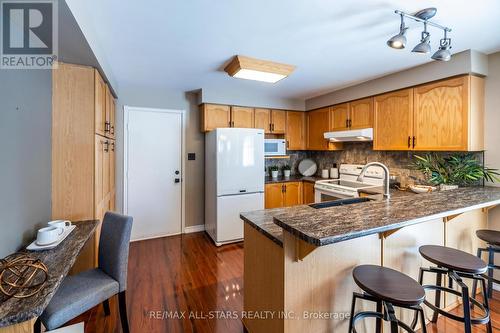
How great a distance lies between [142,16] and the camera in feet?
5.56

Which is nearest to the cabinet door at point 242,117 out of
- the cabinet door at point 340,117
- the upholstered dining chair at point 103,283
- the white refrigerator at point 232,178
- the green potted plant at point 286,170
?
the white refrigerator at point 232,178

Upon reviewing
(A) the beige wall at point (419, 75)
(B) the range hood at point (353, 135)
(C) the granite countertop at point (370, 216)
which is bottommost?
(C) the granite countertop at point (370, 216)

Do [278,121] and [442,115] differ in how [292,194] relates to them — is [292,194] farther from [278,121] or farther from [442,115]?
[442,115]

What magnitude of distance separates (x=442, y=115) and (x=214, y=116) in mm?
2909

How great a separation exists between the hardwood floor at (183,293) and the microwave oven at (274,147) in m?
1.68

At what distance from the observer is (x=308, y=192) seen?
401cm

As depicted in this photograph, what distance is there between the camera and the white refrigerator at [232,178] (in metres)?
3.37

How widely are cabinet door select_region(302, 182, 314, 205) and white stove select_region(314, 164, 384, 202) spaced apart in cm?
28

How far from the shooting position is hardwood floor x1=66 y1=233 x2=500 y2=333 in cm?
184

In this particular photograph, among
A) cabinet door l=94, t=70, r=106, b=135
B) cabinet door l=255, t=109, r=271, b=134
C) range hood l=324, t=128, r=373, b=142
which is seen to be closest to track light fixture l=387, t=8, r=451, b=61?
range hood l=324, t=128, r=373, b=142

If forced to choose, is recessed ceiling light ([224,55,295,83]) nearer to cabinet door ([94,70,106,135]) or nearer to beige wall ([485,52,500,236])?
cabinet door ([94,70,106,135])

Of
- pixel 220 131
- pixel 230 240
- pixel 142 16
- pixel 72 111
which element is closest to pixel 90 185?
pixel 72 111

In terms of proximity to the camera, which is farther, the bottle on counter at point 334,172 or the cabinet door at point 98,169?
the bottle on counter at point 334,172

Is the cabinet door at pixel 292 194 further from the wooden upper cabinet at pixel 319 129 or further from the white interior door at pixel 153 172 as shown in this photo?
the white interior door at pixel 153 172
